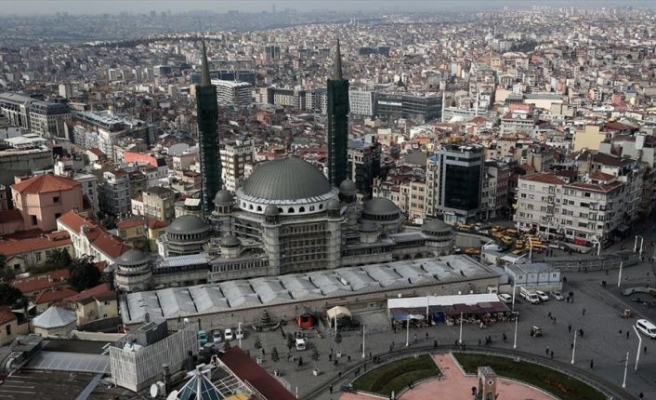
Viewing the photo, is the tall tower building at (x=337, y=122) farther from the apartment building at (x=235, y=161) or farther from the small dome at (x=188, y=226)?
the apartment building at (x=235, y=161)

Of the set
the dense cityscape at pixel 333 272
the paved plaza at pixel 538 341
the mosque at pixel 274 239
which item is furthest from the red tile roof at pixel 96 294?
the paved plaza at pixel 538 341

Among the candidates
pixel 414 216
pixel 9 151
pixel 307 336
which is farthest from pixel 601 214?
pixel 9 151

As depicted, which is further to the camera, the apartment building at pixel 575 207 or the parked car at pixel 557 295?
the apartment building at pixel 575 207

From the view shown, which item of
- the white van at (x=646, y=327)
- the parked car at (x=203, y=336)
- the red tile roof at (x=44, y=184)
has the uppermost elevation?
the red tile roof at (x=44, y=184)

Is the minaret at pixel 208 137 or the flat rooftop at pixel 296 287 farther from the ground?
the minaret at pixel 208 137

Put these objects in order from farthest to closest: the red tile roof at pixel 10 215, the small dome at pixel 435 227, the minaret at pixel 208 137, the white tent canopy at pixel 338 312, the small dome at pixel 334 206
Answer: the red tile roof at pixel 10 215 < the minaret at pixel 208 137 < the small dome at pixel 435 227 < the small dome at pixel 334 206 < the white tent canopy at pixel 338 312

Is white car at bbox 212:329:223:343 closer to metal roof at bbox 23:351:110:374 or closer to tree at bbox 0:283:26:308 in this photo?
tree at bbox 0:283:26:308

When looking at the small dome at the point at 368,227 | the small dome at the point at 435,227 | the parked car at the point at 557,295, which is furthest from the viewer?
the small dome at the point at 435,227

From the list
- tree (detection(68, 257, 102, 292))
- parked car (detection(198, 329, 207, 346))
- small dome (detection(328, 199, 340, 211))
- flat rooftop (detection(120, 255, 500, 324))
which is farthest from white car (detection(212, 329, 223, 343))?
small dome (detection(328, 199, 340, 211))
